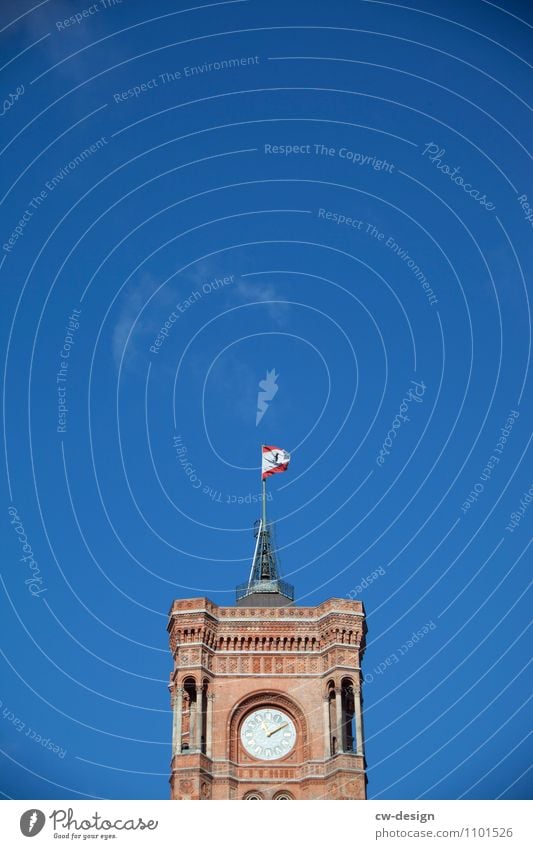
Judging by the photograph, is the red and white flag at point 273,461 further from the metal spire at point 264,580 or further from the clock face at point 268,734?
the clock face at point 268,734

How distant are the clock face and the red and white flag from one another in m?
17.6

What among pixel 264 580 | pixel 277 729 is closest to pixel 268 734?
pixel 277 729

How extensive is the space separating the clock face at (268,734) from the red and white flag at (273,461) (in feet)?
57.8

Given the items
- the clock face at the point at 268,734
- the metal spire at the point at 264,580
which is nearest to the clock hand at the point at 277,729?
the clock face at the point at 268,734

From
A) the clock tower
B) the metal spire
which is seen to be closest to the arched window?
the clock tower

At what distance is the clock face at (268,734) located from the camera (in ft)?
294

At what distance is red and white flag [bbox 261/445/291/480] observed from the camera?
329 ft

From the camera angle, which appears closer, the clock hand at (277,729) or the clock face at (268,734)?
the clock face at (268,734)

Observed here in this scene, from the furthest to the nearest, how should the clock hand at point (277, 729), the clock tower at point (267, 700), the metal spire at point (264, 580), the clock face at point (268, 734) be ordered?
the metal spire at point (264, 580) → the clock hand at point (277, 729) → the clock face at point (268, 734) → the clock tower at point (267, 700)

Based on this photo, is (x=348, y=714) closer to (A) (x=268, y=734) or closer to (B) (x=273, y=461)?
(A) (x=268, y=734)

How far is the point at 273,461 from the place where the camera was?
100500 mm
